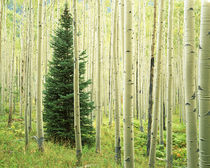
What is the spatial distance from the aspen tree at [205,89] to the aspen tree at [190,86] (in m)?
0.52

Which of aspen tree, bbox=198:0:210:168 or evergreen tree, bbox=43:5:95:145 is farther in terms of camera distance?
evergreen tree, bbox=43:5:95:145

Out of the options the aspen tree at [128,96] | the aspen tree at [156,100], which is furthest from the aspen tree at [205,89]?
the aspen tree at [156,100]

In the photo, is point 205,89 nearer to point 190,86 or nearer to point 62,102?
point 190,86

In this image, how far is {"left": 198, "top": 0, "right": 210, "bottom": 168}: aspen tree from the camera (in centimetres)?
169

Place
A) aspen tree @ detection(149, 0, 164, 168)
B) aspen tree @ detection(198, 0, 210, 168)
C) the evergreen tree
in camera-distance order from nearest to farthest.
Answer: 1. aspen tree @ detection(198, 0, 210, 168)
2. aspen tree @ detection(149, 0, 164, 168)
3. the evergreen tree

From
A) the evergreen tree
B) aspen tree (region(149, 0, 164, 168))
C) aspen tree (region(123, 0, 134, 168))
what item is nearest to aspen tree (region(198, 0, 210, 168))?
aspen tree (region(123, 0, 134, 168))

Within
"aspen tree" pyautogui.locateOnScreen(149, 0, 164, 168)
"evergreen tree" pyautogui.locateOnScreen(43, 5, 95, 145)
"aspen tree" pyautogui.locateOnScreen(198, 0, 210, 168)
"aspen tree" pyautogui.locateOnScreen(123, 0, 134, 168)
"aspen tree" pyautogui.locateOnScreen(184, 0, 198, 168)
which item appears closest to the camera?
"aspen tree" pyautogui.locateOnScreen(198, 0, 210, 168)

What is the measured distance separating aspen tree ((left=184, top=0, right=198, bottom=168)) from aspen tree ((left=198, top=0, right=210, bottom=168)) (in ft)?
1.71

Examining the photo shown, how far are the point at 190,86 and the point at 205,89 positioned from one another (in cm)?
54

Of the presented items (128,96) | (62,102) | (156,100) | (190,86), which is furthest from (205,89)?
(62,102)

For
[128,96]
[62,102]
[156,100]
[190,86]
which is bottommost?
[62,102]

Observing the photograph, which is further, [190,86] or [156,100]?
[156,100]

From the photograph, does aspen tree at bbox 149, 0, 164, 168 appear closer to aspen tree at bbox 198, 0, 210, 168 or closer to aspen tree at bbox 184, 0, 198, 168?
aspen tree at bbox 184, 0, 198, 168

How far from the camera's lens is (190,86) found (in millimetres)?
2254
